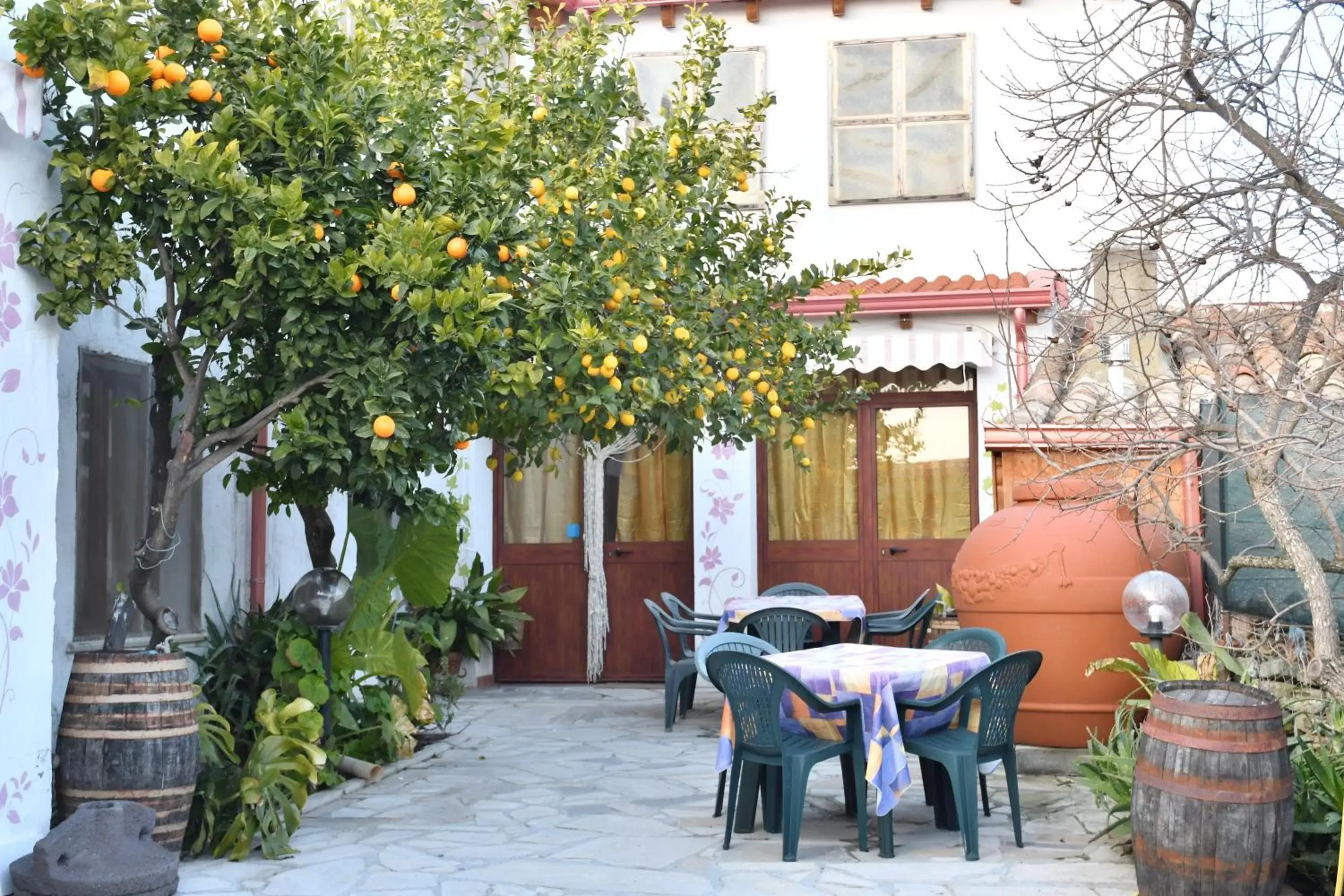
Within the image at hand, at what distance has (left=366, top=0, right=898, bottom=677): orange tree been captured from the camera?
19.0ft

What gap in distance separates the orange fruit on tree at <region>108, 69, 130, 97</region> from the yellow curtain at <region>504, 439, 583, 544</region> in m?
7.80

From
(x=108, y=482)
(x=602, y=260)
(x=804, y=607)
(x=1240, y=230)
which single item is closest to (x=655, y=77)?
(x=804, y=607)

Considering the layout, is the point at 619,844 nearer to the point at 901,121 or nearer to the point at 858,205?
the point at 858,205

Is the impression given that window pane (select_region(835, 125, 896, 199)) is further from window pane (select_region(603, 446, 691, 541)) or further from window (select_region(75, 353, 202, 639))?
window (select_region(75, 353, 202, 639))

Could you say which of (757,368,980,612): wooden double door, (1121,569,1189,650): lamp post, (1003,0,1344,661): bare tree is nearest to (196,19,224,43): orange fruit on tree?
(1003,0,1344,661): bare tree

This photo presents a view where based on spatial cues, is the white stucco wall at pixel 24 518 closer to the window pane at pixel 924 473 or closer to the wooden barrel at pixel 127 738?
the wooden barrel at pixel 127 738

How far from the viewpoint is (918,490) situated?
478 inches

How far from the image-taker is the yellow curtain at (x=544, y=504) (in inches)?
505

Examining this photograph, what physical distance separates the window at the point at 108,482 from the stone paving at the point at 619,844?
1.49 m

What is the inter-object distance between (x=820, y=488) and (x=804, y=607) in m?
2.61

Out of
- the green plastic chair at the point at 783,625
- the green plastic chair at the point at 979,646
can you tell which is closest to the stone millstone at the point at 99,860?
the green plastic chair at the point at 979,646

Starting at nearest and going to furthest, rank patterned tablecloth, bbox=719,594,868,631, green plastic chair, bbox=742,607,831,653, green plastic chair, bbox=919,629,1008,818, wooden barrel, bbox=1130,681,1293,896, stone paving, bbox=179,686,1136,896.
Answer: wooden barrel, bbox=1130,681,1293,896 < stone paving, bbox=179,686,1136,896 < green plastic chair, bbox=919,629,1008,818 < green plastic chair, bbox=742,607,831,653 < patterned tablecloth, bbox=719,594,868,631

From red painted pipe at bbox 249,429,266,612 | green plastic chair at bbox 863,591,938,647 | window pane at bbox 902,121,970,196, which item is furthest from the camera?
window pane at bbox 902,121,970,196

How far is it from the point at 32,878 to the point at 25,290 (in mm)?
2245
